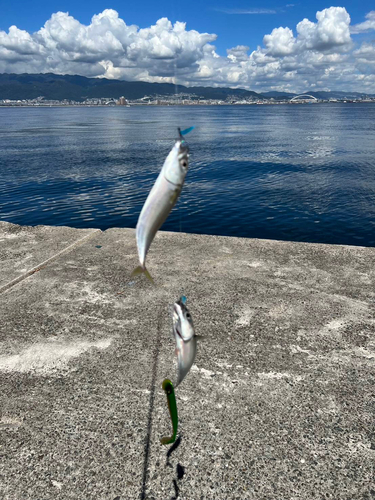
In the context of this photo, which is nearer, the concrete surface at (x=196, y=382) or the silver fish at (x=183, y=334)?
the silver fish at (x=183, y=334)

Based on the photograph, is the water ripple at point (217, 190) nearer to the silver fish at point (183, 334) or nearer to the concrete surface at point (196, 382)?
the concrete surface at point (196, 382)

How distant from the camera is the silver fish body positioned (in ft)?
3.85

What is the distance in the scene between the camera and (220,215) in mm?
17516

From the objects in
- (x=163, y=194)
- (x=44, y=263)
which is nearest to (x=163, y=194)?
(x=163, y=194)

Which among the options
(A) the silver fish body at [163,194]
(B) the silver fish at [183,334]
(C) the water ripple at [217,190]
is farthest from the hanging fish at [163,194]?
(C) the water ripple at [217,190]

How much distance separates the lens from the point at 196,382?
3.91 meters

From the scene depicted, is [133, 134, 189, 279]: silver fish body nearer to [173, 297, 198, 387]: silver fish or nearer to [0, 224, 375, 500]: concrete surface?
[173, 297, 198, 387]: silver fish

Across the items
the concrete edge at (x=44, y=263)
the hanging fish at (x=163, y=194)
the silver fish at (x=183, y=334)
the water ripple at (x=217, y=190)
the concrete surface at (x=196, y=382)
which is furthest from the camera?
the water ripple at (x=217, y=190)

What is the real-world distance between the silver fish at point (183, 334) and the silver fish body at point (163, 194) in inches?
11.9

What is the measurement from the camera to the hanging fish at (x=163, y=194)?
46.1 inches

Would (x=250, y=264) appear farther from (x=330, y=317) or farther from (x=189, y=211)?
(x=189, y=211)

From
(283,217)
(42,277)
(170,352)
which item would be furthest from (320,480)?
(283,217)

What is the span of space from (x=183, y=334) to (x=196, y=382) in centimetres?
263

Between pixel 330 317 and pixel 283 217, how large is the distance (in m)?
12.6
